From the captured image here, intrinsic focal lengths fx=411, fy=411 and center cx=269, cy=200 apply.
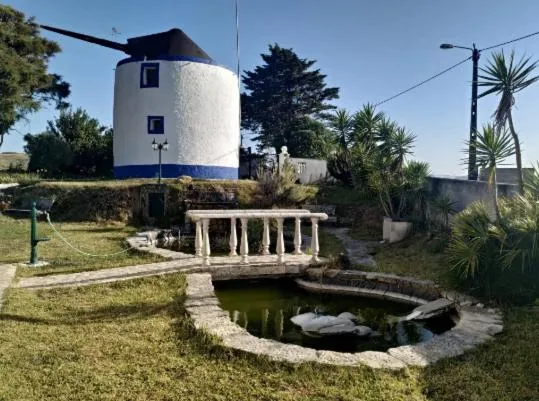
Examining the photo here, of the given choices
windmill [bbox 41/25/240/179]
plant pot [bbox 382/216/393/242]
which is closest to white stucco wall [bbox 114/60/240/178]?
windmill [bbox 41/25/240/179]

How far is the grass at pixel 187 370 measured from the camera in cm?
312

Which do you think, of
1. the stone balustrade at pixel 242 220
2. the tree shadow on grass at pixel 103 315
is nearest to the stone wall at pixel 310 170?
the stone balustrade at pixel 242 220

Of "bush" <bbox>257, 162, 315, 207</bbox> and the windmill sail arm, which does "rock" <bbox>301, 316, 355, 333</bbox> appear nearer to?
"bush" <bbox>257, 162, 315, 207</bbox>

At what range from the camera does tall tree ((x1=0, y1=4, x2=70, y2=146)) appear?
22.1 meters

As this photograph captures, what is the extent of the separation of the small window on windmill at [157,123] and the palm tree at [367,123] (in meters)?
9.54

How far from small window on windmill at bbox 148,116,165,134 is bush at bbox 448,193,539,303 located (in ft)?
53.3

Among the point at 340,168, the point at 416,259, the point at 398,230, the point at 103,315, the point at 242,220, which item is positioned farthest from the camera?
the point at 340,168

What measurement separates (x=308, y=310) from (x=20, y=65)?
23.9 m

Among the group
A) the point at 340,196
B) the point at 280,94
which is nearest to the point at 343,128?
the point at 340,196

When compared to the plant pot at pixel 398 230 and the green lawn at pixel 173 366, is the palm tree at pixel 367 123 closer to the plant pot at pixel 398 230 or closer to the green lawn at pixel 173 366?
the plant pot at pixel 398 230

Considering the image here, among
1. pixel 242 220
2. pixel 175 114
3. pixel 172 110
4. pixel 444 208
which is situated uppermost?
pixel 172 110

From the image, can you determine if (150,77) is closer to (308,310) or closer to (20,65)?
(20,65)

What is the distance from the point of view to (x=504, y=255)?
17.9 ft

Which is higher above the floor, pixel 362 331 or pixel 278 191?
pixel 278 191
